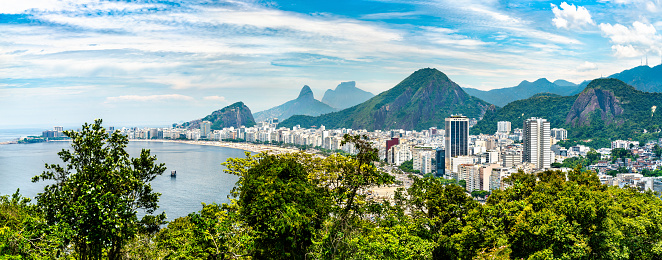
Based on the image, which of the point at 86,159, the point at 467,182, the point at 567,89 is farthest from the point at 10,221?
the point at 567,89

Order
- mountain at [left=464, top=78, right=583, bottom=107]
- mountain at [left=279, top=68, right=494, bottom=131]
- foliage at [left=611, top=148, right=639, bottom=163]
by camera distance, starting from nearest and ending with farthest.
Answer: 1. foliage at [left=611, top=148, right=639, bottom=163]
2. mountain at [left=279, top=68, right=494, bottom=131]
3. mountain at [left=464, top=78, right=583, bottom=107]

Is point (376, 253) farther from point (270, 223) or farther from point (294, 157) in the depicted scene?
→ point (294, 157)

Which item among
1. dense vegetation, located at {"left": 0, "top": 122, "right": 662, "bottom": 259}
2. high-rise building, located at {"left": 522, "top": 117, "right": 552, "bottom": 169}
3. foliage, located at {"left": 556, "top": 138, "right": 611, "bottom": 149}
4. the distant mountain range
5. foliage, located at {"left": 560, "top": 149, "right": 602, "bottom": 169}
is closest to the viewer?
dense vegetation, located at {"left": 0, "top": 122, "right": 662, "bottom": 259}

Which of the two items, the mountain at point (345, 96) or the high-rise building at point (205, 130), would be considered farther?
the mountain at point (345, 96)

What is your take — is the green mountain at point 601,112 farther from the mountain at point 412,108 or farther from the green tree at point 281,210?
the green tree at point 281,210

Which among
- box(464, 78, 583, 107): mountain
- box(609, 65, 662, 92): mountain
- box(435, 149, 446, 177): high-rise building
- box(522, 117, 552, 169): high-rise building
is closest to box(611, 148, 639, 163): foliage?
Answer: box(522, 117, 552, 169): high-rise building

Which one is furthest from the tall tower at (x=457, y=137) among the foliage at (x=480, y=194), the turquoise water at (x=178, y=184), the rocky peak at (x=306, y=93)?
the rocky peak at (x=306, y=93)

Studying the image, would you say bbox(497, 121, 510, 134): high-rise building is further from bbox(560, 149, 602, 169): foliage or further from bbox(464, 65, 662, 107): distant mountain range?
bbox(464, 65, 662, 107): distant mountain range
